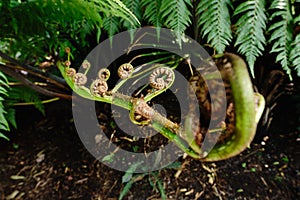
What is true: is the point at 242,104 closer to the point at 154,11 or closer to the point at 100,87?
the point at 100,87

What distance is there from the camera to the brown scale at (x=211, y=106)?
2.85 ft

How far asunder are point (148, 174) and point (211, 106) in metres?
0.47

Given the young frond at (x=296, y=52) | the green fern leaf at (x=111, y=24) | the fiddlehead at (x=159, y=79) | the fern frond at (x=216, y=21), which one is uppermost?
the green fern leaf at (x=111, y=24)

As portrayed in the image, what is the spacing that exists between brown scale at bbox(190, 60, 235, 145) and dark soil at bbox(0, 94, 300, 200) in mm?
367

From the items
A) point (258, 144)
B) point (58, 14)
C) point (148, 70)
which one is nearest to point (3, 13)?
point (58, 14)

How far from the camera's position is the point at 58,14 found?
42.2 inches

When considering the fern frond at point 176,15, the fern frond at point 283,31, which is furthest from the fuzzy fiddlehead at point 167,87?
the fern frond at point 283,31

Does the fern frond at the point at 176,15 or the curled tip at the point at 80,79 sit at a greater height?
the curled tip at the point at 80,79

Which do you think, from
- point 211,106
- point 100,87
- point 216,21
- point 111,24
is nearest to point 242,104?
point 211,106

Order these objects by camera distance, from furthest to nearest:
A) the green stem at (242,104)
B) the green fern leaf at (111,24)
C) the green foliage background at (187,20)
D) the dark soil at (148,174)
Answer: the dark soil at (148,174) → the green fern leaf at (111,24) → the green foliage background at (187,20) → the green stem at (242,104)

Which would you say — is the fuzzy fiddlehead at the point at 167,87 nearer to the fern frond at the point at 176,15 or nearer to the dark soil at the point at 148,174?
the fern frond at the point at 176,15

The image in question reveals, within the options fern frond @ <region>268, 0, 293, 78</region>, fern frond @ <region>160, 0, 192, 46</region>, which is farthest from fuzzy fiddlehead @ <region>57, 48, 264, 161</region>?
fern frond @ <region>268, 0, 293, 78</region>

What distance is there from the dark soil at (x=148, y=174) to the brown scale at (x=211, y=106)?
A: 367mm

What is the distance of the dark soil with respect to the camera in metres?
1.30
